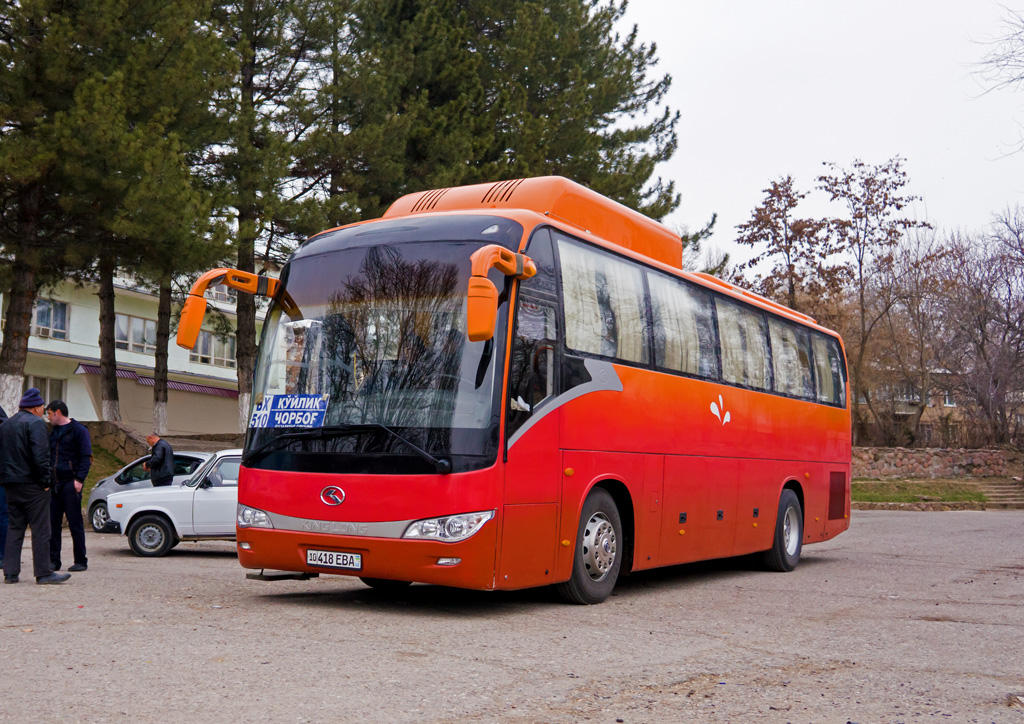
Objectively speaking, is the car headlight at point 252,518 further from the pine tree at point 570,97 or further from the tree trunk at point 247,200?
the pine tree at point 570,97

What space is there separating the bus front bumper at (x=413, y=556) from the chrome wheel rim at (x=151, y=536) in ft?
24.5

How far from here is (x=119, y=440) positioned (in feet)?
91.5

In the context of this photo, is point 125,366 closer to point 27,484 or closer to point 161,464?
point 161,464

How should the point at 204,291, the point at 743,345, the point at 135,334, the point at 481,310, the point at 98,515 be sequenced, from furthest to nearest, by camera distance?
1. the point at 135,334
2. the point at 98,515
3. the point at 743,345
4. the point at 204,291
5. the point at 481,310

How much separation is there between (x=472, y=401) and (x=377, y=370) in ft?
2.83

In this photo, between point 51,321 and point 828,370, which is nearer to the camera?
point 828,370

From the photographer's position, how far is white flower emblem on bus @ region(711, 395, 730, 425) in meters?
12.1

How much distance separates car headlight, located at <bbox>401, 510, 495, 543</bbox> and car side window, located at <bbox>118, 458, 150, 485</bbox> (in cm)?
1047

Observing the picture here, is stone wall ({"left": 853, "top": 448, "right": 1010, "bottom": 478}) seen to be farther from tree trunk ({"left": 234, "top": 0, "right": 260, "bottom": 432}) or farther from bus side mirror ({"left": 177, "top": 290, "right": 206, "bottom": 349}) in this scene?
bus side mirror ({"left": 177, "top": 290, "right": 206, "bottom": 349})

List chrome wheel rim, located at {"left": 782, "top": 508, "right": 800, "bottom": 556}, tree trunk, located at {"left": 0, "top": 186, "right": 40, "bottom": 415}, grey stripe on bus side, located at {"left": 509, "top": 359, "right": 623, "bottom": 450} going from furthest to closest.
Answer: tree trunk, located at {"left": 0, "top": 186, "right": 40, "bottom": 415} < chrome wheel rim, located at {"left": 782, "top": 508, "right": 800, "bottom": 556} < grey stripe on bus side, located at {"left": 509, "top": 359, "right": 623, "bottom": 450}

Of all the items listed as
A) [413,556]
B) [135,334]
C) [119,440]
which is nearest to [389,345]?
[413,556]

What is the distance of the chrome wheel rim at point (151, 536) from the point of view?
611 inches

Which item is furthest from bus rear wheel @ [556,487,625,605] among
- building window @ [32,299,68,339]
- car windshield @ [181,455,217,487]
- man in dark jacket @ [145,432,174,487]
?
building window @ [32,299,68,339]

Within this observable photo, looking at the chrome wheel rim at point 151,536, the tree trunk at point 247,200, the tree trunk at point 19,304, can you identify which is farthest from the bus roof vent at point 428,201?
the tree trunk at point 19,304
